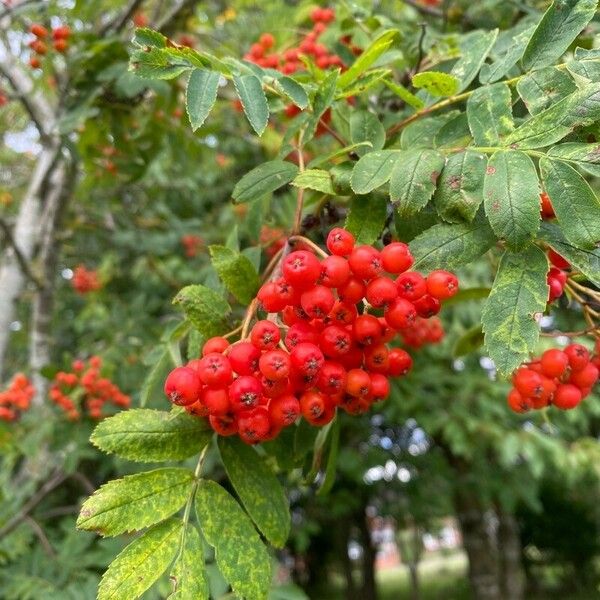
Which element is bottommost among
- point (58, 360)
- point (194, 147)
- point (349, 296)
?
point (58, 360)

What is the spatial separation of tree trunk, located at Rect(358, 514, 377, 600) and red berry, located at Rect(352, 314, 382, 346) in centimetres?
1215

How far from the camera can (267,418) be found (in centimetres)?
113

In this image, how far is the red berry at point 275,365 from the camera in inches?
41.9

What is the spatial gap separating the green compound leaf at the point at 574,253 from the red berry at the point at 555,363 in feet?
1.05

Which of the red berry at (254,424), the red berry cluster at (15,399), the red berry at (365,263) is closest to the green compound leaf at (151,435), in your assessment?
the red berry at (254,424)

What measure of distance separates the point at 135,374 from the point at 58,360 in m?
3.21

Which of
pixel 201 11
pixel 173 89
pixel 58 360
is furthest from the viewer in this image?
pixel 58 360

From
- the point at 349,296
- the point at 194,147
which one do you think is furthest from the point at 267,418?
the point at 194,147

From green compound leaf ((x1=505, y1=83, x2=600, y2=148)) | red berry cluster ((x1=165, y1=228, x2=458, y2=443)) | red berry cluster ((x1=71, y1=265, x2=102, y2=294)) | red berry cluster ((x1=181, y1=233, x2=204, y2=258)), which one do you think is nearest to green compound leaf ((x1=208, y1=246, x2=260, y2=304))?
red berry cluster ((x1=165, y1=228, x2=458, y2=443))

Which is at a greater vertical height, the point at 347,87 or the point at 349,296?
the point at 347,87

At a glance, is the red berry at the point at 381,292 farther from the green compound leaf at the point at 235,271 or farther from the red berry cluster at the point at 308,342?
the green compound leaf at the point at 235,271

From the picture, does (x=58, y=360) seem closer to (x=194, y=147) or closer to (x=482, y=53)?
(x=194, y=147)

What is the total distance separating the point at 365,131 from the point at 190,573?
0.98 meters

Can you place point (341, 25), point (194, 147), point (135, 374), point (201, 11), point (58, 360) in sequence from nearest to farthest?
point (341, 25)
point (194, 147)
point (135, 374)
point (201, 11)
point (58, 360)
